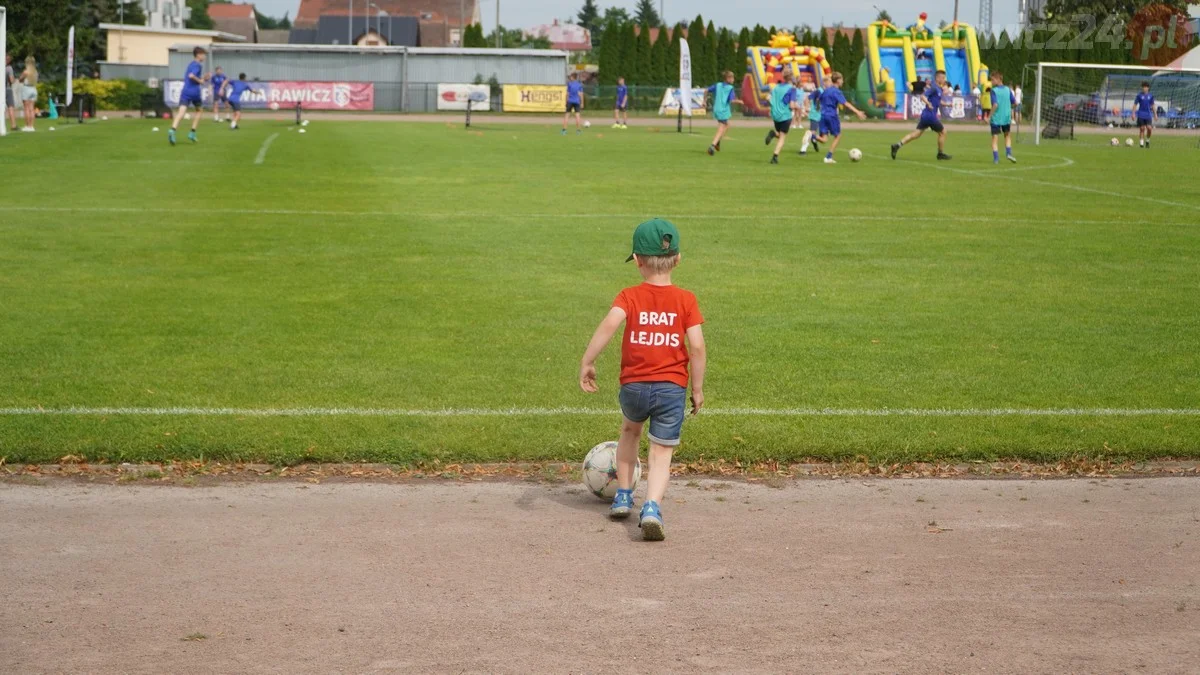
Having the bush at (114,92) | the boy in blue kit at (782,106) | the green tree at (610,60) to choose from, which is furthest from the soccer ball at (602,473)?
the green tree at (610,60)

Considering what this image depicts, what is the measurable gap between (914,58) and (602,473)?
62949mm

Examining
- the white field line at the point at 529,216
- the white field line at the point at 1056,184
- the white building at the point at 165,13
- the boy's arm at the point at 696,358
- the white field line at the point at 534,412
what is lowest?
the white field line at the point at 534,412

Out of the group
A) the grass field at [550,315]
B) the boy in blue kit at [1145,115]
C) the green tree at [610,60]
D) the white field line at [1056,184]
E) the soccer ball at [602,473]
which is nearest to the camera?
the soccer ball at [602,473]

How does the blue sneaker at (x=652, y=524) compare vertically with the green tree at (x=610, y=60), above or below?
below

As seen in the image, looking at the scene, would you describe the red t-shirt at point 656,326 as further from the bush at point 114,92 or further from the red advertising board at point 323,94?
the red advertising board at point 323,94

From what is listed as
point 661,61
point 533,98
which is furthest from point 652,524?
point 661,61

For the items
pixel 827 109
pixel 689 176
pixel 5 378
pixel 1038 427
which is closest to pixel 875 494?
pixel 1038 427

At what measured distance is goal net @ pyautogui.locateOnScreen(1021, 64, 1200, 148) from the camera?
47.1 metres

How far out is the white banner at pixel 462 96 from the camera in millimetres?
69250

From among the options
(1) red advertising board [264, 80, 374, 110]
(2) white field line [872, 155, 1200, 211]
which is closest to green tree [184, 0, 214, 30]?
(1) red advertising board [264, 80, 374, 110]

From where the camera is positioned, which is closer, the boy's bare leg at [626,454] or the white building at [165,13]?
the boy's bare leg at [626,454]

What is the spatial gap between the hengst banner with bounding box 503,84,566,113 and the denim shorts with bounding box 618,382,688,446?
214ft

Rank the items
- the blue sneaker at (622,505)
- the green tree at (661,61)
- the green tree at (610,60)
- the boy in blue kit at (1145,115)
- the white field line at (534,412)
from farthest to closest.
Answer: the green tree at (661,61), the green tree at (610,60), the boy in blue kit at (1145,115), the white field line at (534,412), the blue sneaker at (622,505)

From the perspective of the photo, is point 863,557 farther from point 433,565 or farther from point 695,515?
point 433,565
